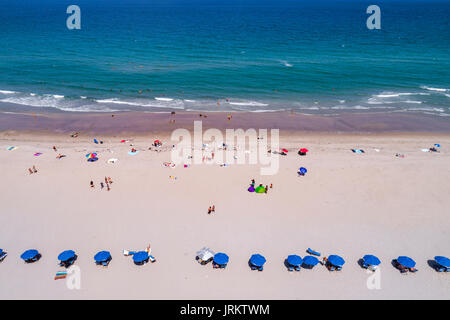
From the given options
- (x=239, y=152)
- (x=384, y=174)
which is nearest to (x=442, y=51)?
(x=384, y=174)

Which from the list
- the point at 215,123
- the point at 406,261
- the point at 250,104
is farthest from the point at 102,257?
the point at 250,104

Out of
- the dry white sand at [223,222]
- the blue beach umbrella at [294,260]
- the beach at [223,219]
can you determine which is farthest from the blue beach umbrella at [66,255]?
the blue beach umbrella at [294,260]

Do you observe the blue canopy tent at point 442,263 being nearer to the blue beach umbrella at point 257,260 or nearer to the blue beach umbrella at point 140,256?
the blue beach umbrella at point 257,260

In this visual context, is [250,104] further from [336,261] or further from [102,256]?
[102,256]

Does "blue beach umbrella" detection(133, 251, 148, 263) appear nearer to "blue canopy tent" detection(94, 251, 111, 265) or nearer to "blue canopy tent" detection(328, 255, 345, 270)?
"blue canopy tent" detection(94, 251, 111, 265)

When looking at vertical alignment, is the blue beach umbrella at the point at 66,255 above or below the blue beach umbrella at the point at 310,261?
above
